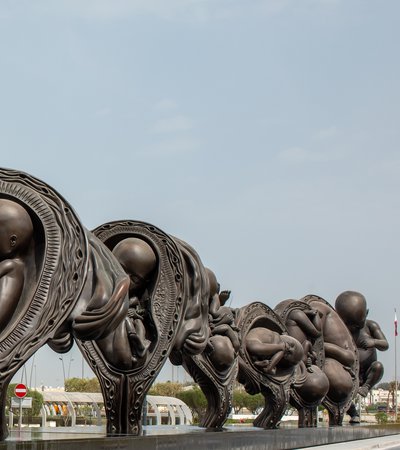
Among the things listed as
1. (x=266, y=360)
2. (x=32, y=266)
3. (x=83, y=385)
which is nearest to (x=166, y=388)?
(x=83, y=385)

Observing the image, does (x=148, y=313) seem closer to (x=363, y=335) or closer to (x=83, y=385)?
(x=363, y=335)

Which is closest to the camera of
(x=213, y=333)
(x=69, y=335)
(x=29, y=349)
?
(x=29, y=349)

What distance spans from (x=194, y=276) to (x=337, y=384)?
7.80 metres

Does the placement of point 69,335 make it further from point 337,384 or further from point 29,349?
point 337,384

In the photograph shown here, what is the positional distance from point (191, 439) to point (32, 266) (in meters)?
4.05

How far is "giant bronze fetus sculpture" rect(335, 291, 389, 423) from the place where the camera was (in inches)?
851

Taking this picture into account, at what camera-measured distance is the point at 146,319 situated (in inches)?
491

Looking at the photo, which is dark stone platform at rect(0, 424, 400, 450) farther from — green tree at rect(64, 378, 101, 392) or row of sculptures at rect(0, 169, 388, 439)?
green tree at rect(64, 378, 101, 392)

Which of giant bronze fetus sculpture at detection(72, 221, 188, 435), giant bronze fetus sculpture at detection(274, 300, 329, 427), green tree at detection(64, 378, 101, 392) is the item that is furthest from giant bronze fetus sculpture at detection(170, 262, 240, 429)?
green tree at detection(64, 378, 101, 392)

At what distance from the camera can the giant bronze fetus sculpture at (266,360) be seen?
16453 millimetres

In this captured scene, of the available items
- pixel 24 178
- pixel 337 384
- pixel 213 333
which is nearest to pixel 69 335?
pixel 24 178

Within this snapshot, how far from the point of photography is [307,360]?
1866cm

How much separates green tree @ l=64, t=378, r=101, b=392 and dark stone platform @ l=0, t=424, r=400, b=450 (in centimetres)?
3868

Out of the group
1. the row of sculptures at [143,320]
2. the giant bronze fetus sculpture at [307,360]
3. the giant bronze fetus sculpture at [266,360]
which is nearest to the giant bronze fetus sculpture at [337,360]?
the row of sculptures at [143,320]
